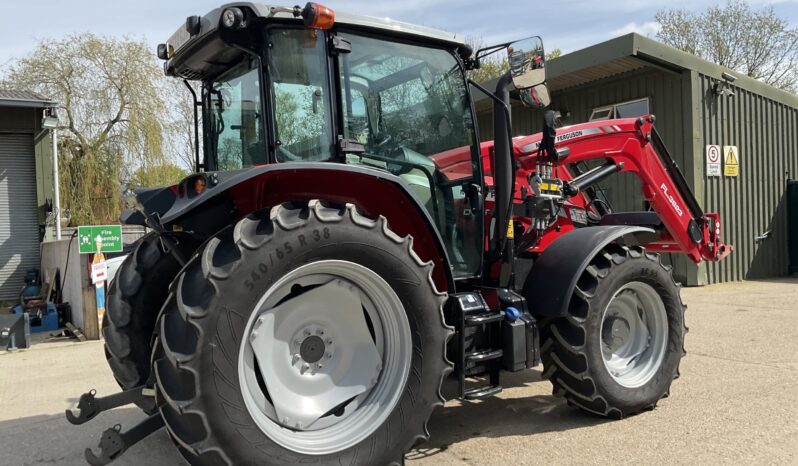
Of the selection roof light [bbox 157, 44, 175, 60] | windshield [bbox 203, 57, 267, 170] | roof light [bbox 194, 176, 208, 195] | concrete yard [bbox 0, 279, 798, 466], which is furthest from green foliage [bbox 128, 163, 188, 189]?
roof light [bbox 194, 176, 208, 195]

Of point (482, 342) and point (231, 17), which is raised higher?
point (231, 17)

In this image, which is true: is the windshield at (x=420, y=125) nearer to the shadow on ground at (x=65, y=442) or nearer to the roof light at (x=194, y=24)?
the roof light at (x=194, y=24)

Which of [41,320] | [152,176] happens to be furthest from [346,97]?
[152,176]

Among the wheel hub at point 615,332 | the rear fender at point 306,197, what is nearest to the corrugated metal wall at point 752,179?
the wheel hub at point 615,332

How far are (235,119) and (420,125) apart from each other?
3.89 ft

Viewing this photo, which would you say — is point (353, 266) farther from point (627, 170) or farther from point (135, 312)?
point (627, 170)

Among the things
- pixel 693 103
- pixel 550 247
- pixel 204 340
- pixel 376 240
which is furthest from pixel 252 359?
pixel 693 103

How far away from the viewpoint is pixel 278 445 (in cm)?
276

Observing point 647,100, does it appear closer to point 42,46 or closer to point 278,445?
point 278,445

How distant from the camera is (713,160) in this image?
11.0m

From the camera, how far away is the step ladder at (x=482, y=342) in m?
3.51

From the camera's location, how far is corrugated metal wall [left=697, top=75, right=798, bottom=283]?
1114 cm

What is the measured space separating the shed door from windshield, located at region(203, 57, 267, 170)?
956cm

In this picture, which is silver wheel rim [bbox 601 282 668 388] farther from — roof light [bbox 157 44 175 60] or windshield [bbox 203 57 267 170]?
roof light [bbox 157 44 175 60]
